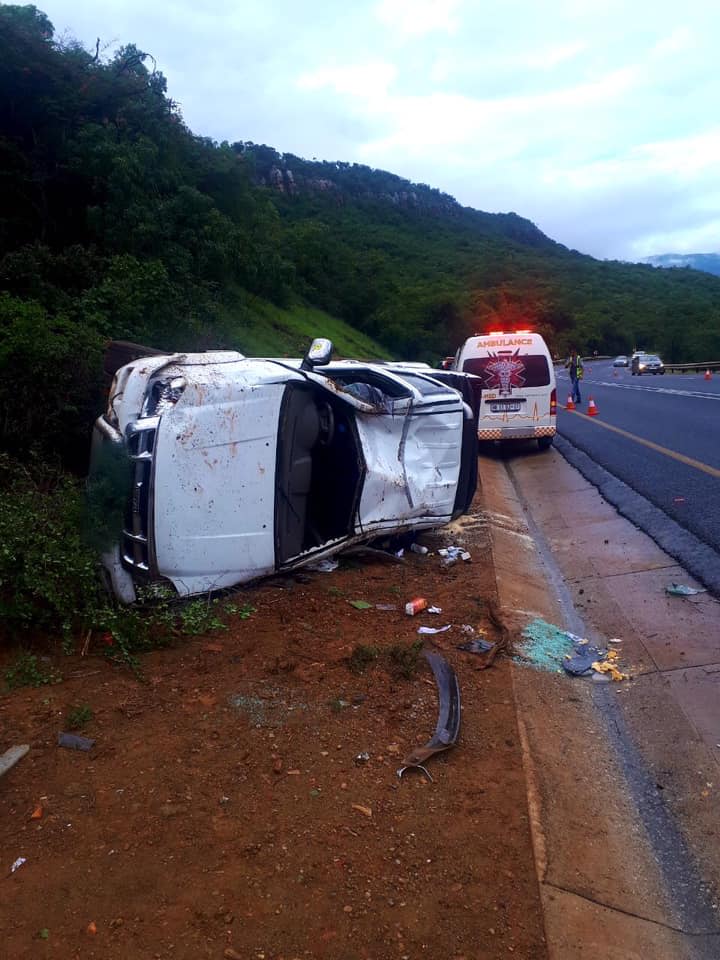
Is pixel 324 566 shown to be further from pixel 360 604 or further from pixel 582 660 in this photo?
pixel 582 660

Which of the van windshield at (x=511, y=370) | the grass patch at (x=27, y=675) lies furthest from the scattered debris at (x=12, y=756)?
the van windshield at (x=511, y=370)

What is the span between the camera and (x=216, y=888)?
275 centimetres

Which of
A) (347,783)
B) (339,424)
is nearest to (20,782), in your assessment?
(347,783)

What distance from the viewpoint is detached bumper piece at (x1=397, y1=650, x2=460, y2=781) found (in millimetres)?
3645

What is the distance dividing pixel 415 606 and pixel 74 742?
2.67m

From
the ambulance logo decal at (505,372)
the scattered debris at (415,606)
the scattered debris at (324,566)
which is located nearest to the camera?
the scattered debris at (415,606)

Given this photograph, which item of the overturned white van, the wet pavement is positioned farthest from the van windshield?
the overturned white van

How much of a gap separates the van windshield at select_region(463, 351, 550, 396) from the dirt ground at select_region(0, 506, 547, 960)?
9.36m

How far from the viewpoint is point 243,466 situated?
5.16m

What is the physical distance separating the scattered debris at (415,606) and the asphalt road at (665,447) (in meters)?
2.86

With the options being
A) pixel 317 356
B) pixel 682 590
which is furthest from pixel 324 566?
pixel 682 590

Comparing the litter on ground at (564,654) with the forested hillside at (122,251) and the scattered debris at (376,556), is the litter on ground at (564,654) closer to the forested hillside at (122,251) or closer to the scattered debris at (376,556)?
the scattered debris at (376,556)

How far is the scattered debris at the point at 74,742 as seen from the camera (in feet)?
11.8

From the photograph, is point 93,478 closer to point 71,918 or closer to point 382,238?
point 71,918
